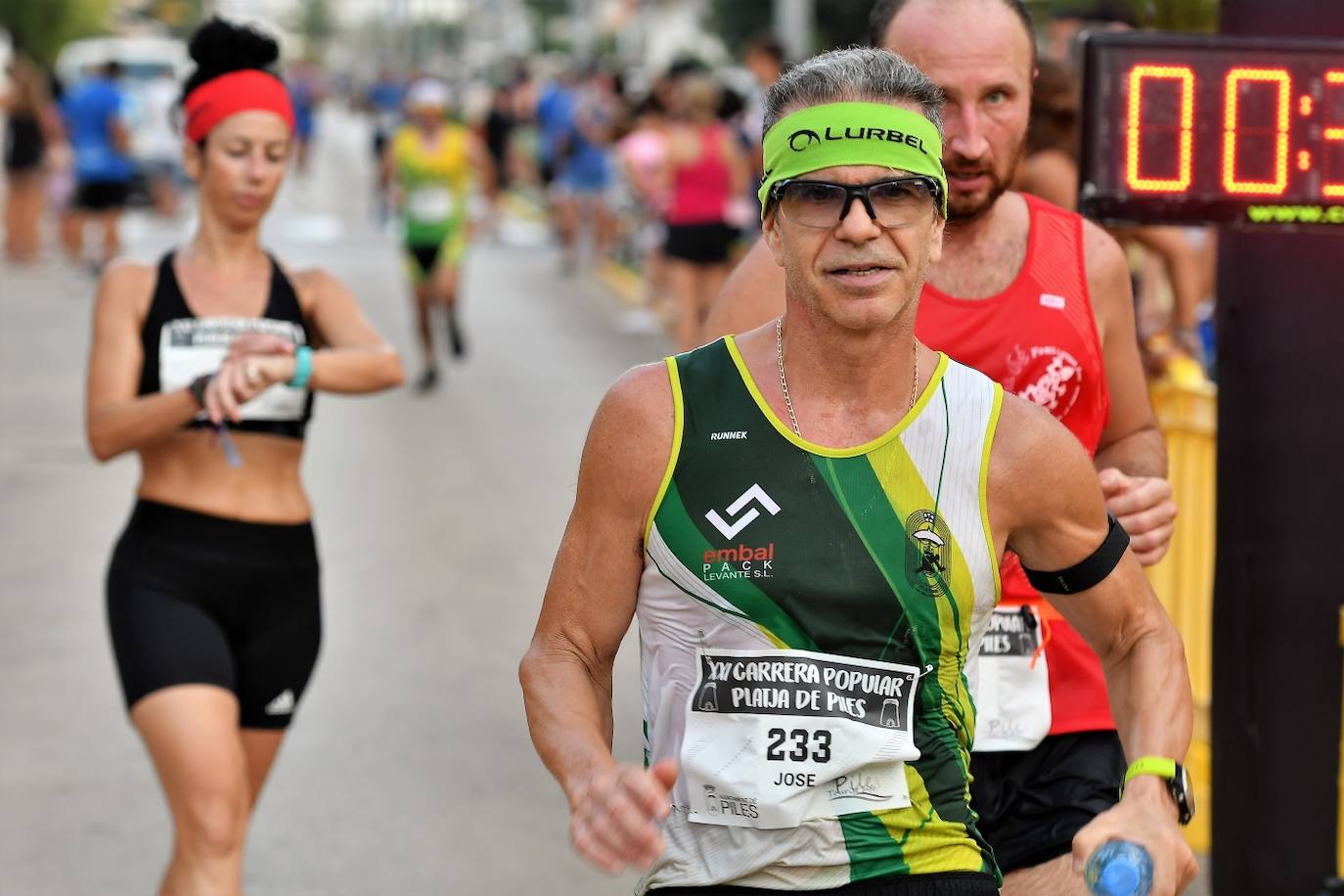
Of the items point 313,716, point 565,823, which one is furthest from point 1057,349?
point 313,716

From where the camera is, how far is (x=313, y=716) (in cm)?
760

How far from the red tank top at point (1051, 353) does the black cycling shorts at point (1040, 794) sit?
5 centimetres

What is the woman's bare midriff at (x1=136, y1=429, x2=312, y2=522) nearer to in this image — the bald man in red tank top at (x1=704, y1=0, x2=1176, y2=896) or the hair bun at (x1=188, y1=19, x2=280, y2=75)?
the hair bun at (x1=188, y1=19, x2=280, y2=75)

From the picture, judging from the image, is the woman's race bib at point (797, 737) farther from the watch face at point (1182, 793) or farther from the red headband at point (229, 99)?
the red headband at point (229, 99)

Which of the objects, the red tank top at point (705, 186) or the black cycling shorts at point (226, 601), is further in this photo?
the red tank top at point (705, 186)

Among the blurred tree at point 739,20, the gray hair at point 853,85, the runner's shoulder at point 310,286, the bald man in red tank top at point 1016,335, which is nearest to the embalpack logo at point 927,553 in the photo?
the gray hair at point 853,85

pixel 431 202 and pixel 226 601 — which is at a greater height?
pixel 431 202

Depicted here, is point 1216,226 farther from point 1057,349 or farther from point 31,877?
point 31,877

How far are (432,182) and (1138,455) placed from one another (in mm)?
12374

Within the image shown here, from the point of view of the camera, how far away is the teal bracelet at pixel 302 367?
477cm

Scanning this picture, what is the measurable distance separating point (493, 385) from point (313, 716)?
28.1ft

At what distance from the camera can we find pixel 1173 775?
9.49 feet

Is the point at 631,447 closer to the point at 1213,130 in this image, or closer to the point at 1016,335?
the point at 1016,335

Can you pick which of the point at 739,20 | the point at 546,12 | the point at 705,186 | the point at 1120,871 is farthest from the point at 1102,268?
the point at 546,12
